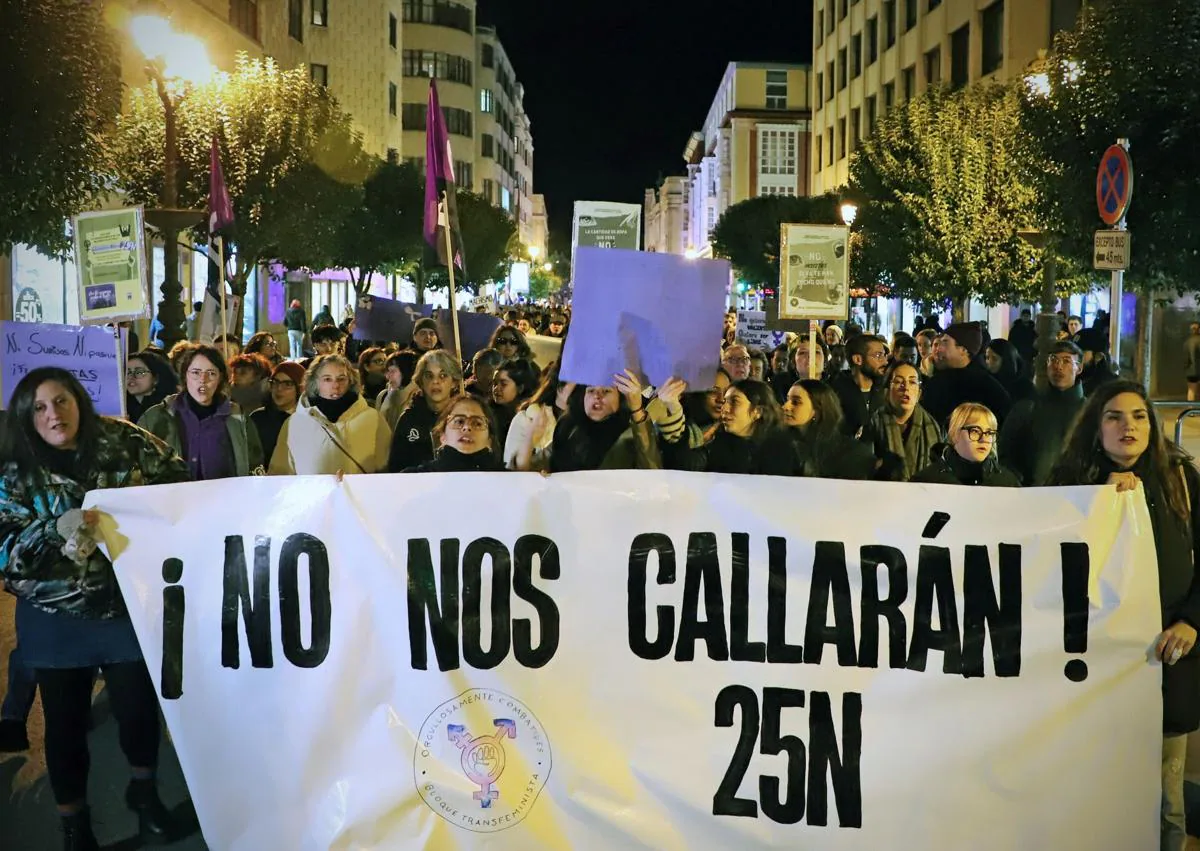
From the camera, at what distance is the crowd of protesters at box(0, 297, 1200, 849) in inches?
178

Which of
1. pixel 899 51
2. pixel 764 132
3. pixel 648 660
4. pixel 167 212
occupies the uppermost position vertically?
pixel 764 132

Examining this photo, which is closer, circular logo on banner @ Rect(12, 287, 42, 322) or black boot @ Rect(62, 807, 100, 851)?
black boot @ Rect(62, 807, 100, 851)

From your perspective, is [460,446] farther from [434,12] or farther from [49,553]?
[434,12]

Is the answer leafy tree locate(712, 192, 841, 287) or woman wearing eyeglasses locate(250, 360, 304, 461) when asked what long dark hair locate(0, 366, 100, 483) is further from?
leafy tree locate(712, 192, 841, 287)

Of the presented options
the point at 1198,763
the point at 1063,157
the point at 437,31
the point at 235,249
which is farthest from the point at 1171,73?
the point at 437,31

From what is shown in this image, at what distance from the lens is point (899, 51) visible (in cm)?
4859

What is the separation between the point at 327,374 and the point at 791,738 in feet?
12.4

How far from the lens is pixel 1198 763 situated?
577cm

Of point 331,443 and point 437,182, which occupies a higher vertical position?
point 437,182

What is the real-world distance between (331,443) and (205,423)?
677 millimetres

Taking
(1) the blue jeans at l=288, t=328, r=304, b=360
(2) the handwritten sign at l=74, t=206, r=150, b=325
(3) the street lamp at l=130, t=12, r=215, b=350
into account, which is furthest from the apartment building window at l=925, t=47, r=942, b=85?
(2) the handwritten sign at l=74, t=206, r=150, b=325

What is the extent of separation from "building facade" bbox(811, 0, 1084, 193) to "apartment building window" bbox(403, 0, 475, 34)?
25.3 meters

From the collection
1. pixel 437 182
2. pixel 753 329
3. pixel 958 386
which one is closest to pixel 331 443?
pixel 437 182

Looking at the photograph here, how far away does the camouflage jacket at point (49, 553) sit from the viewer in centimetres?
452
